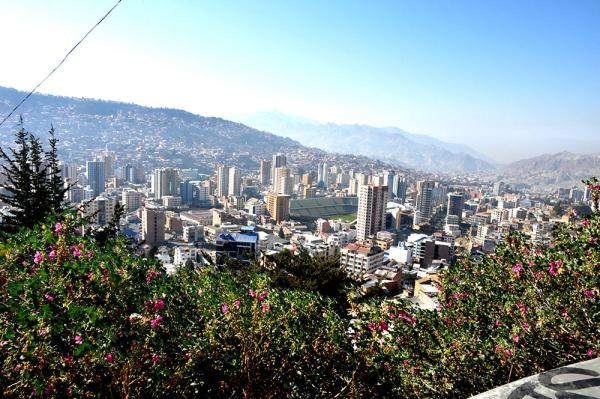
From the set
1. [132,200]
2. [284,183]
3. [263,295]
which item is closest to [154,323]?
[263,295]

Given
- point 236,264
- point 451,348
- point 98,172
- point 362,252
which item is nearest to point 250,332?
point 451,348

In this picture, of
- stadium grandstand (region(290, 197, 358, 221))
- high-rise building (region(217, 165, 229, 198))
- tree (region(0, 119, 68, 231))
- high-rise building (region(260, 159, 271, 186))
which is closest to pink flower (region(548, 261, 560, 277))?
tree (region(0, 119, 68, 231))

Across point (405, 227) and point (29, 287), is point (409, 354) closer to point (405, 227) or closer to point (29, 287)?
point (29, 287)

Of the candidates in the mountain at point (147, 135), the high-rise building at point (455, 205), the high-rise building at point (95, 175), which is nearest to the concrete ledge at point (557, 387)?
the high-rise building at point (455, 205)

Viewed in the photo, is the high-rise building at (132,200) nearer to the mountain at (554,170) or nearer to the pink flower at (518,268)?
the pink flower at (518,268)

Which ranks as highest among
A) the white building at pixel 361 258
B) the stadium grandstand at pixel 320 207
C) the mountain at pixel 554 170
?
the mountain at pixel 554 170

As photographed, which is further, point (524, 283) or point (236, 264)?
point (236, 264)
